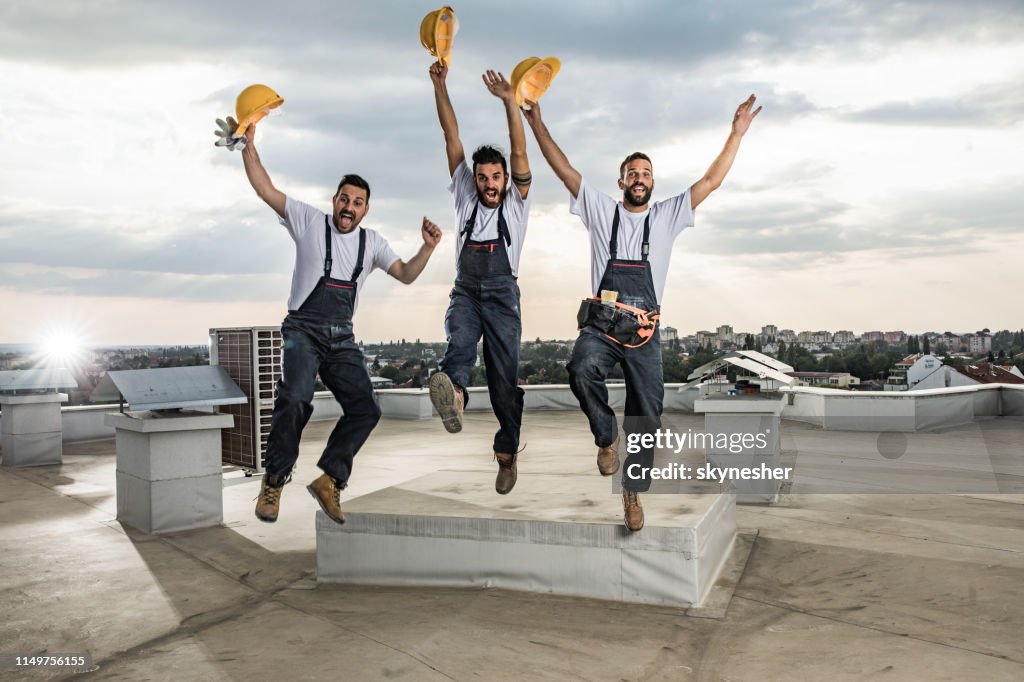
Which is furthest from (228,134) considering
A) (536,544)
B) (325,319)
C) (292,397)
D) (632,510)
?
(536,544)

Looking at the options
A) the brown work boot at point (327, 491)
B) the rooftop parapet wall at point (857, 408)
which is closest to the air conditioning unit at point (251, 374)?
the rooftop parapet wall at point (857, 408)

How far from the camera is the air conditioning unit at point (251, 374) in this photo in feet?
60.3

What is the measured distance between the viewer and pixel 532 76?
20.8 ft

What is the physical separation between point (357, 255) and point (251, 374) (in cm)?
1293

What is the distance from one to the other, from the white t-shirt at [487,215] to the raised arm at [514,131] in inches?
3.6

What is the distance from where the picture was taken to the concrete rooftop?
30.9 ft

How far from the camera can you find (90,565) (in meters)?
14.2

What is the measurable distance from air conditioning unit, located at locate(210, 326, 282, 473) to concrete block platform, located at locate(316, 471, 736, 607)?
6265mm

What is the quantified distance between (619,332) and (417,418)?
28133 mm

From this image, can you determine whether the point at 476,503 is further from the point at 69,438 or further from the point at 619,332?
the point at 69,438

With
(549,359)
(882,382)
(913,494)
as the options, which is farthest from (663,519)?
(882,382)

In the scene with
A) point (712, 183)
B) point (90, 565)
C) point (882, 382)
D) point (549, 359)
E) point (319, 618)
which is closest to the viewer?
point (712, 183)

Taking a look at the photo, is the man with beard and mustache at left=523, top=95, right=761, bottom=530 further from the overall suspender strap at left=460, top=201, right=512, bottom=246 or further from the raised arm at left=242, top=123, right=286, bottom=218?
the raised arm at left=242, top=123, right=286, bottom=218

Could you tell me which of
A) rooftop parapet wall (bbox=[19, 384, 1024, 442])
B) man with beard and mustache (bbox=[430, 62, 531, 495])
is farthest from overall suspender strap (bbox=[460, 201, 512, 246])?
rooftop parapet wall (bbox=[19, 384, 1024, 442])
